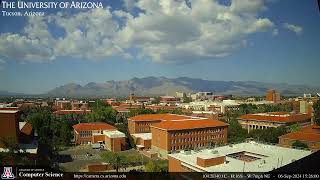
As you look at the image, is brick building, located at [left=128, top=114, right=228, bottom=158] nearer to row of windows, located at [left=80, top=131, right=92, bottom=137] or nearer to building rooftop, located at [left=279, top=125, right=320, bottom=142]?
row of windows, located at [left=80, top=131, right=92, bottom=137]

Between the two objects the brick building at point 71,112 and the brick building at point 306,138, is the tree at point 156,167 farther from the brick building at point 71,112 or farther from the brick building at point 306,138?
the brick building at point 71,112

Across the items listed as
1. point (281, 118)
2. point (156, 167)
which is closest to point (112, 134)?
point (156, 167)

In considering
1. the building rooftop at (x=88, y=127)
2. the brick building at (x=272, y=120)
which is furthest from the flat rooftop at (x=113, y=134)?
the brick building at (x=272, y=120)

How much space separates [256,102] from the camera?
12797 mm

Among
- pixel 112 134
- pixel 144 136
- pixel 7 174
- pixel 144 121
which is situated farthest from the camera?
pixel 144 121

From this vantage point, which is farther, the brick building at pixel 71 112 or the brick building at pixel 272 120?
the brick building at pixel 71 112

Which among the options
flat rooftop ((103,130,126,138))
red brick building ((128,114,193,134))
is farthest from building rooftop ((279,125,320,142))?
flat rooftop ((103,130,126,138))

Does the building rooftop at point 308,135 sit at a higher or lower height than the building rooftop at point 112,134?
higher

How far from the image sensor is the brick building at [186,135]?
27.4ft

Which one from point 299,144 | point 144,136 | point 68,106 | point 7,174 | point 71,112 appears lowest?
point 144,136

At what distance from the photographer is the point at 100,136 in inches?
351

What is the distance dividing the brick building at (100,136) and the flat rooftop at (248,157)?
3.55m

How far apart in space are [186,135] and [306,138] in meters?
2.78

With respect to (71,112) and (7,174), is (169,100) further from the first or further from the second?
(7,174)
